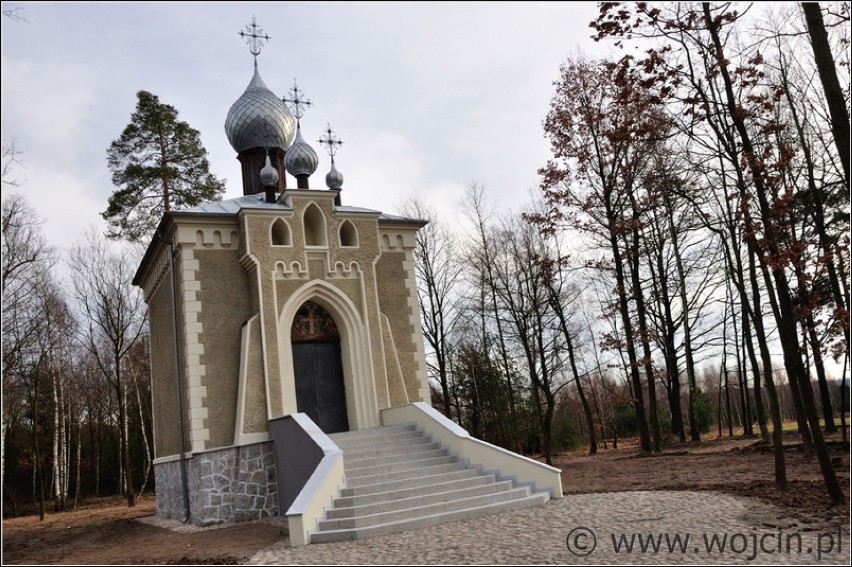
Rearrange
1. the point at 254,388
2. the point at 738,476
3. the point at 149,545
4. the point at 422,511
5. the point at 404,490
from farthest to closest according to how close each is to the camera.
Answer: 1. the point at 254,388
2. the point at 738,476
3. the point at 404,490
4. the point at 149,545
5. the point at 422,511

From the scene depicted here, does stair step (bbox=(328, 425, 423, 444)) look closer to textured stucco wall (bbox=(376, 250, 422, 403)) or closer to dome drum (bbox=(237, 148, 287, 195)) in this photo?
textured stucco wall (bbox=(376, 250, 422, 403))

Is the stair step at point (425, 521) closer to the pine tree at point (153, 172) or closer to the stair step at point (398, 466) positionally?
the stair step at point (398, 466)

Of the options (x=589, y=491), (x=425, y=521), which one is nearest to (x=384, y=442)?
(x=425, y=521)

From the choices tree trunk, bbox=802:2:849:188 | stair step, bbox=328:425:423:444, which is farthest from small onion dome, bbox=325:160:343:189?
tree trunk, bbox=802:2:849:188

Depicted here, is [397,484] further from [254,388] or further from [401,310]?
[401,310]

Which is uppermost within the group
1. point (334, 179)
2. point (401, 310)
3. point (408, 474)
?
point (334, 179)

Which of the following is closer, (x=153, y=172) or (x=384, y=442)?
(x=384, y=442)

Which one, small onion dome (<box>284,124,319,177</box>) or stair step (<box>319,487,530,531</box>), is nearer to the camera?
stair step (<box>319,487,530,531</box>)

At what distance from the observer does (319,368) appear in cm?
1442

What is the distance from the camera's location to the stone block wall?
Answer: 12492mm

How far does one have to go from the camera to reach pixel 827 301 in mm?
16219

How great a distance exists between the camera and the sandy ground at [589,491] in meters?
8.69

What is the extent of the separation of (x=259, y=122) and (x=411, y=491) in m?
10.5

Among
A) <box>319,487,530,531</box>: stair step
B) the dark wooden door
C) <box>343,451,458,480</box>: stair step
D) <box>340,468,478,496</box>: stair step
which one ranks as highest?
the dark wooden door
